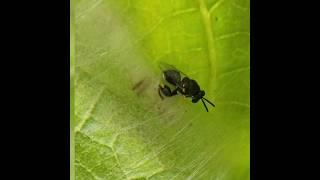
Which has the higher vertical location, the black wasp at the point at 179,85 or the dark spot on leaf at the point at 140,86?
the dark spot on leaf at the point at 140,86

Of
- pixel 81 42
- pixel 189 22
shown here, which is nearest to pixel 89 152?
pixel 81 42

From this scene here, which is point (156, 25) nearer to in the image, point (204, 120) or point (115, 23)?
point (115, 23)

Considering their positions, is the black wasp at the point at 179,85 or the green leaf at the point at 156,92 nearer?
the green leaf at the point at 156,92

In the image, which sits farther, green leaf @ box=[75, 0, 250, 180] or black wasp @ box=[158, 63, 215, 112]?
black wasp @ box=[158, 63, 215, 112]
